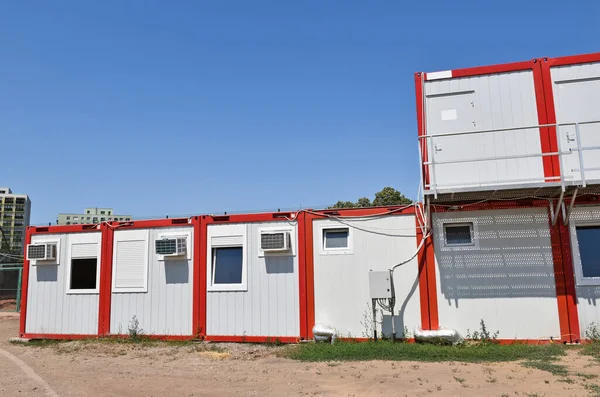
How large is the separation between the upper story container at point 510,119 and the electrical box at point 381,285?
7.53 feet

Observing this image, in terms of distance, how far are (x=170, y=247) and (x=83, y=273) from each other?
10.4 ft

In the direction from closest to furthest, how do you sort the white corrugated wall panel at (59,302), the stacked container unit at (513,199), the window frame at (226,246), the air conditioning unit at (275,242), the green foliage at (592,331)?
the green foliage at (592,331), the stacked container unit at (513,199), the air conditioning unit at (275,242), the window frame at (226,246), the white corrugated wall panel at (59,302)

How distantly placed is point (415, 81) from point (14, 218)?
124432 mm

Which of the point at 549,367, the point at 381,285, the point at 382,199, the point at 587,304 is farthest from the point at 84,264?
the point at 382,199

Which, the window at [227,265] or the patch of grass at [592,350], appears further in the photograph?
the window at [227,265]

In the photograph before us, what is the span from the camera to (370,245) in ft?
38.7

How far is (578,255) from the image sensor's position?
34.4 ft

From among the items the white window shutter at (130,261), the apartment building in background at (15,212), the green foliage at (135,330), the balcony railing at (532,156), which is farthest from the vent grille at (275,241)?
the apartment building in background at (15,212)

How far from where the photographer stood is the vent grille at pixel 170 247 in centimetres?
1271

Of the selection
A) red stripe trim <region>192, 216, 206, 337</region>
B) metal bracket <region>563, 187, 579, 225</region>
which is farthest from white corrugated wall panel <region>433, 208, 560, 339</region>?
red stripe trim <region>192, 216, 206, 337</region>

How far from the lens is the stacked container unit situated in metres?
10.4

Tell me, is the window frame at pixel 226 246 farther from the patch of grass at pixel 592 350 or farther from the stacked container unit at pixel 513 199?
the patch of grass at pixel 592 350

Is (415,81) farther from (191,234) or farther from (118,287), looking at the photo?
(118,287)

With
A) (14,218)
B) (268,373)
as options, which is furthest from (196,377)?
(14,218)
